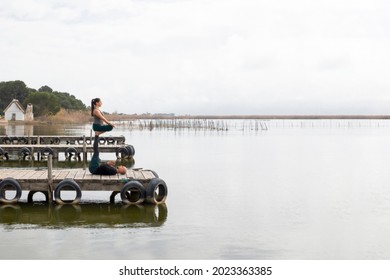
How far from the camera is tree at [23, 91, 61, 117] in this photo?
326 feet

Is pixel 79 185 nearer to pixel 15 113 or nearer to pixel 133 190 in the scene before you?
pixel 133 190

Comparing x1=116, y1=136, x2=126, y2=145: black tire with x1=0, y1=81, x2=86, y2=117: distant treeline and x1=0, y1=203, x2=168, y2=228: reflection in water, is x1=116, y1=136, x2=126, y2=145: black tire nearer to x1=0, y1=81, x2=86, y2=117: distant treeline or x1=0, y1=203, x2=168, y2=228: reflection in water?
x1=0, y1=203, x2=168, y2=228: reflection in water

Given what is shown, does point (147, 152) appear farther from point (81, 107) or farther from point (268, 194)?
point (81, 107)

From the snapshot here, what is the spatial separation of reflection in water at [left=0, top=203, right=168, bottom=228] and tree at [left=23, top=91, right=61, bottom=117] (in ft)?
279

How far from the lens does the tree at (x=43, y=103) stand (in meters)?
99.3

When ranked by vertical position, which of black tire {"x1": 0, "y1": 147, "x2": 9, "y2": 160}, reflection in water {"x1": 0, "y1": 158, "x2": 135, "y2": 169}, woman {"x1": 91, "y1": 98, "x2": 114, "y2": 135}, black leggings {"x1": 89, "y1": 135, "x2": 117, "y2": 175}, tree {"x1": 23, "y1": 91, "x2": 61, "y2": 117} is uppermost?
tree {"x1": 23, "y1": 91, "x2": 61, "y2": 117}

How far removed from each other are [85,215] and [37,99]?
88.5 metres

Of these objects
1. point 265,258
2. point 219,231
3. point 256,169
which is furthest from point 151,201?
point 256,169

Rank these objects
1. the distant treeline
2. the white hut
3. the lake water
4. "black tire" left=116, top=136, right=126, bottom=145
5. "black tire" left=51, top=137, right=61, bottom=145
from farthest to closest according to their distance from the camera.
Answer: the distant treeline → the white hut → "black tire" left=116, top=136, right=126, bottom=145 → "black tire" left=51, top=137, right=61, bottom=145 → the lake water

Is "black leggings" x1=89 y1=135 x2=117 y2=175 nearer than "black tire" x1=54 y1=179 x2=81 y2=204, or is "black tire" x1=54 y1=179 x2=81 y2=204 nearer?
"black tire" x1=54 y1=179 x2=81 y2=204

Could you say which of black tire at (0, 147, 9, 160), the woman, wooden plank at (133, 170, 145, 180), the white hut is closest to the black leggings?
wooden plank at (133, 170, 145, 180)

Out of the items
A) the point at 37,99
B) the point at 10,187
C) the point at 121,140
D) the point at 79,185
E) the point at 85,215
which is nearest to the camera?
the point at 85,215

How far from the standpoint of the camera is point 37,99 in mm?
100188

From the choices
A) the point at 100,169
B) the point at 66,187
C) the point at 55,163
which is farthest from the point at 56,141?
the point at 66,187
